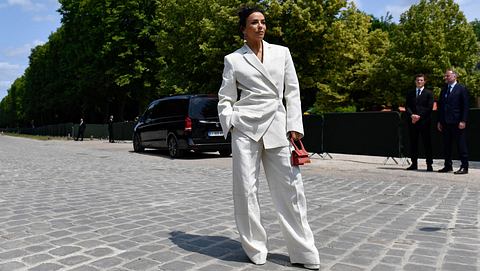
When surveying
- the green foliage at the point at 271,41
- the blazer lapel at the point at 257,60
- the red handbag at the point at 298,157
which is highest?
the green foliage at the point at 271,41

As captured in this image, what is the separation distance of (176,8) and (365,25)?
1749cm

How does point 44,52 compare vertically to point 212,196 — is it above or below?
above

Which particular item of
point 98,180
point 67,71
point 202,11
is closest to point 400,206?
point 98,180

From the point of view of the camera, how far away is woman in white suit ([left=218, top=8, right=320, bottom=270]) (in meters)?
3.55

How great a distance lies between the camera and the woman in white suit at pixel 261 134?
140 inches

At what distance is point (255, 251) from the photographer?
11.7 ft

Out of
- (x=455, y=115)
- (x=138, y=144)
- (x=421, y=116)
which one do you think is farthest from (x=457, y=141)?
(x=138, y=144)

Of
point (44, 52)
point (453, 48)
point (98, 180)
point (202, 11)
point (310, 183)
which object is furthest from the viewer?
point (44, 52)

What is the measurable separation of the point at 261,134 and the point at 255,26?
84cm

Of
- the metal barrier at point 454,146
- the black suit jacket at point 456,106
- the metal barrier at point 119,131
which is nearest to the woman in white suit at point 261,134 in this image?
the black suit jacket at point 456,106

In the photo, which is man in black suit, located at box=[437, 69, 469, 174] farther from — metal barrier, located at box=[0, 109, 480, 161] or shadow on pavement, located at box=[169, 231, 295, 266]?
shadow on pavement, located at box=[169, 231, 295, 266]

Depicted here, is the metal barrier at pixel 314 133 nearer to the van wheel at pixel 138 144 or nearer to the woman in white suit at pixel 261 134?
the van wheel at pixel 138 144

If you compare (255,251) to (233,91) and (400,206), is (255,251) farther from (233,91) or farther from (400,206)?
(400,206)

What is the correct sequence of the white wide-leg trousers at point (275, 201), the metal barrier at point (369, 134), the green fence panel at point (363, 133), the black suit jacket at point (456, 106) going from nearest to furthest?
1. the white wide-leg trousers at point (275, 201)
2. the black suit jacket at point (456, 106)
3. the metal barrier at point (369, 134)
4. the green fence panel at point (363, 133)
